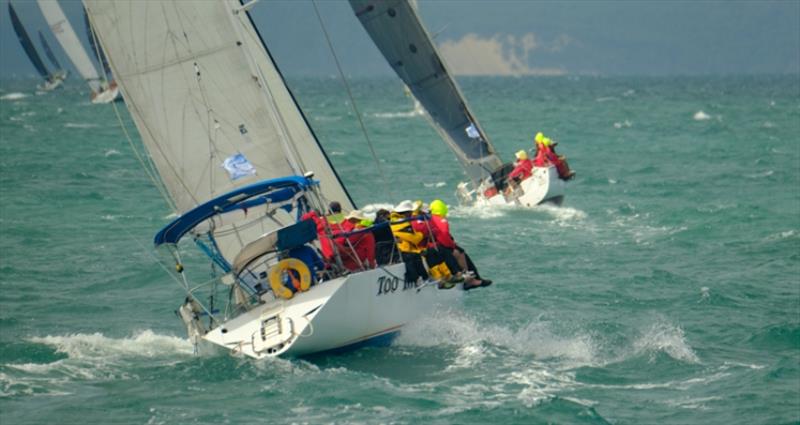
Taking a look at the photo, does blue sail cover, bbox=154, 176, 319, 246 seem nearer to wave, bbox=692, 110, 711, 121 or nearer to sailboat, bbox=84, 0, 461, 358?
sailboat, bbox=84, 0, 461, 358

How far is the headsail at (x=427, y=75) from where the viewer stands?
114 ft

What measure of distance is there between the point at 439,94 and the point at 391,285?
18456 mm

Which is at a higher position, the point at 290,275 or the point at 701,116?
the point at 701,116

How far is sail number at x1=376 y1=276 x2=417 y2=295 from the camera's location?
17.6m

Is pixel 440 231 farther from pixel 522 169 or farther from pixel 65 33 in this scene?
pixel 65 33

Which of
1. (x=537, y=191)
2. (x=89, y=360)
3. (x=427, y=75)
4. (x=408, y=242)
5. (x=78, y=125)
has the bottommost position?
(x=89, y=360)

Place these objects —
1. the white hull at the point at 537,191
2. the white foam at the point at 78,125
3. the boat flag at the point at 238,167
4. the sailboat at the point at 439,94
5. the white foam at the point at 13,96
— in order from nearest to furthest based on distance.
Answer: the boat flag at the point at 238,167, the white hull at the point at 537,191, the sailboat at the point at 439,94, the white foam at the point at 78,125, the white foam at the point at 13,96

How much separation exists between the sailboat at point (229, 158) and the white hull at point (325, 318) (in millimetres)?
27

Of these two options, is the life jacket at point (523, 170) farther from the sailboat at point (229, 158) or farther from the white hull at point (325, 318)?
the white hull at point (325, 318)

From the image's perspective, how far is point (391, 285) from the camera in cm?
1777

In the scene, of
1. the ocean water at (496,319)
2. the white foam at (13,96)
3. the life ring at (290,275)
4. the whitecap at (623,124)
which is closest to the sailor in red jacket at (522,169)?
the ocean water at (496,319)

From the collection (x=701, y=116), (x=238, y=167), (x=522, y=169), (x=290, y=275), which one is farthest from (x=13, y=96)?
(x=290, y=275)

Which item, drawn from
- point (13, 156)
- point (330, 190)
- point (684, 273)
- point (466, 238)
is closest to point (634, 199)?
point (466, 238)

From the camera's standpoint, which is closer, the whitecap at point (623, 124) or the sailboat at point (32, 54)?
the whitecap at point (623, 124)
